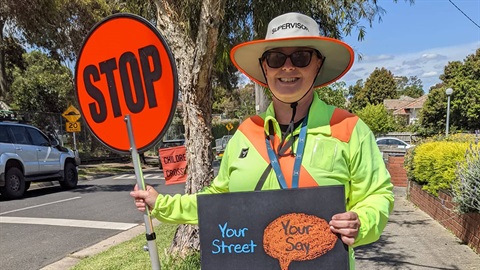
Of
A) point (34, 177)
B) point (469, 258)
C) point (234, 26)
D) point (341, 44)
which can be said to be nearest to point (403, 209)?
point (469, 258)

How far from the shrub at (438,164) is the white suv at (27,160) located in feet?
33.4

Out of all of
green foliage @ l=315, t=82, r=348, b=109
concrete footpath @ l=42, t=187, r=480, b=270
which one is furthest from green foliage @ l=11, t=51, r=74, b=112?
concrete footpath @ l=42, t=187, r=480, b=270

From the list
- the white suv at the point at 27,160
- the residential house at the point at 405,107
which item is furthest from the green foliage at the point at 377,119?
the white suv at the point at 27,160

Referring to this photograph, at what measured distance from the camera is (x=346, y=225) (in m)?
1.43

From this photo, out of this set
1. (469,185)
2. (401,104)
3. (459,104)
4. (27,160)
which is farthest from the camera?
(401,104)

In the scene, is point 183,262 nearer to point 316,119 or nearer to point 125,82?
point 125,82

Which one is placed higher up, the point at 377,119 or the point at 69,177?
the point at 377,119

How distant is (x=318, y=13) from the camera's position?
7719mm

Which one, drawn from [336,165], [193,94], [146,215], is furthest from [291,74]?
[193,94]

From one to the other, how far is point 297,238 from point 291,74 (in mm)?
701

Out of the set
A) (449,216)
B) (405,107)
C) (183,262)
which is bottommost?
(449,216)

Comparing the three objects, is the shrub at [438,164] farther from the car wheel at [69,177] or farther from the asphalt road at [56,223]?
→ the car wheel at [69,177]

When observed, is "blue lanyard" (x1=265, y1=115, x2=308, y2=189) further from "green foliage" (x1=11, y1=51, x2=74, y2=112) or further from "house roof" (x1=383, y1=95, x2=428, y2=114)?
"house roof" (x1=383, y1=95, x2=428, y2=114)

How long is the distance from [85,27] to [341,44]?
63.9 feet
